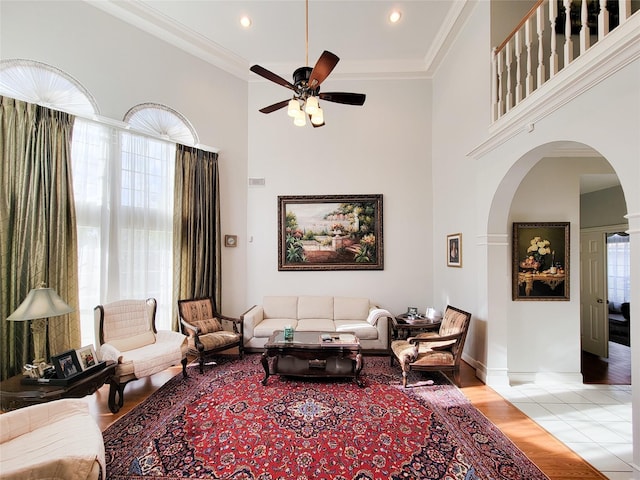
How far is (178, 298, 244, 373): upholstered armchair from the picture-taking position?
387 centimetres

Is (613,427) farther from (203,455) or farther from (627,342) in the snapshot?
(627,342)

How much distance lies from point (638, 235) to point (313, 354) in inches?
118

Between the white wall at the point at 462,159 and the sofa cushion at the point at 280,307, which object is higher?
the white wall at the point at 462,159

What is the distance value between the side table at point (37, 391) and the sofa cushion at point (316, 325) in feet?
8.32

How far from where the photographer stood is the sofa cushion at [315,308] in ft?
16.2

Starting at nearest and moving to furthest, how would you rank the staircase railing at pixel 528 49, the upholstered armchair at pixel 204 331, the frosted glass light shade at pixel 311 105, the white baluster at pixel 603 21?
the white baluster at pixel 603 21
the frosted glass light shade at pixel 311 105
the staircase railing at pixel 528 49
the upholstered armchair at pixel 204 331

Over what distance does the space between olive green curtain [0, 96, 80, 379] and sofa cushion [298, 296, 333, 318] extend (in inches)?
120

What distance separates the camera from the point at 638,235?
1856 millimetres

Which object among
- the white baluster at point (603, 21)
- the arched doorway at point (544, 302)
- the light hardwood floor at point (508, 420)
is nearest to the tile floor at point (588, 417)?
the light hardwood floor at point (508, 420)

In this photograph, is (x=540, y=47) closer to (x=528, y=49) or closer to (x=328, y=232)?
(x=528, y=49)

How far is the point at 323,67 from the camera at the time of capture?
251 cm

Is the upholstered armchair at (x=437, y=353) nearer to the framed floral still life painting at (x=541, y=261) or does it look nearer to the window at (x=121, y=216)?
the framed floral still life painting at (x=541, y=261)

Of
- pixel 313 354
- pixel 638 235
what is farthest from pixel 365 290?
pixel 638 235

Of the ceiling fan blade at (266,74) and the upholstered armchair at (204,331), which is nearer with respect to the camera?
the ceiling fan blade at (266,74)
